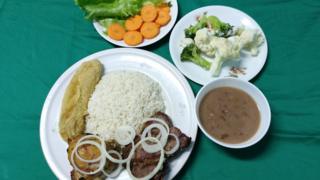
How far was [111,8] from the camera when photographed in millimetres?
1968

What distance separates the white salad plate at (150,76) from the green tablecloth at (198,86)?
0.12 metres

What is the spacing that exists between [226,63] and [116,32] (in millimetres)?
622

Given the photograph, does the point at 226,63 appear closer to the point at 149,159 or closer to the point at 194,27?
the point at 194,27

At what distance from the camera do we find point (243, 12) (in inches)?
77.9

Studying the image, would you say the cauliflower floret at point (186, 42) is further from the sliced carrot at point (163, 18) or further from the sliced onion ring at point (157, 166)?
the sliced onion ring at point (157, 166)

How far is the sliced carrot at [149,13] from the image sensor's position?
1908 millimetres

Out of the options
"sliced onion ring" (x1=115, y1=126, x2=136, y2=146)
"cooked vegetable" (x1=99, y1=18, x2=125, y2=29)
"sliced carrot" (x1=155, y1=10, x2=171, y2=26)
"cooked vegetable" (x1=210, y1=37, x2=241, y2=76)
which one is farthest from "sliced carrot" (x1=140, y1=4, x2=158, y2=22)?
"sliced onion ring" (x1=115, y1=126, x2=136, y2=146)

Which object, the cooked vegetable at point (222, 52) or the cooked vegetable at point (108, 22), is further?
the cooked vegetable at point (108, 22)

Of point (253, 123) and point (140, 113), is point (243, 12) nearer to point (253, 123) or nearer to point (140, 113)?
point (253, 123)

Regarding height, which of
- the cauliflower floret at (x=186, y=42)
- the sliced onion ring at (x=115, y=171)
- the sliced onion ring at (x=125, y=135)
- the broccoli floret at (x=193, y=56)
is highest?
the cauliflower floret at (x=186, y=42)

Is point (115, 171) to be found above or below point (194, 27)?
below

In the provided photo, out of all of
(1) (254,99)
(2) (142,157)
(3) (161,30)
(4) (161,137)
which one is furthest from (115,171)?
(3) (161,30)

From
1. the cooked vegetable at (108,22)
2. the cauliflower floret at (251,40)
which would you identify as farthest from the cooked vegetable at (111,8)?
the cauliflower floret at (251,40)

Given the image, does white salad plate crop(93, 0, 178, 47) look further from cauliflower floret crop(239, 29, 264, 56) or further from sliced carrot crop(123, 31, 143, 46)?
cauliflower floret crop(239, 29, 264, 56)
